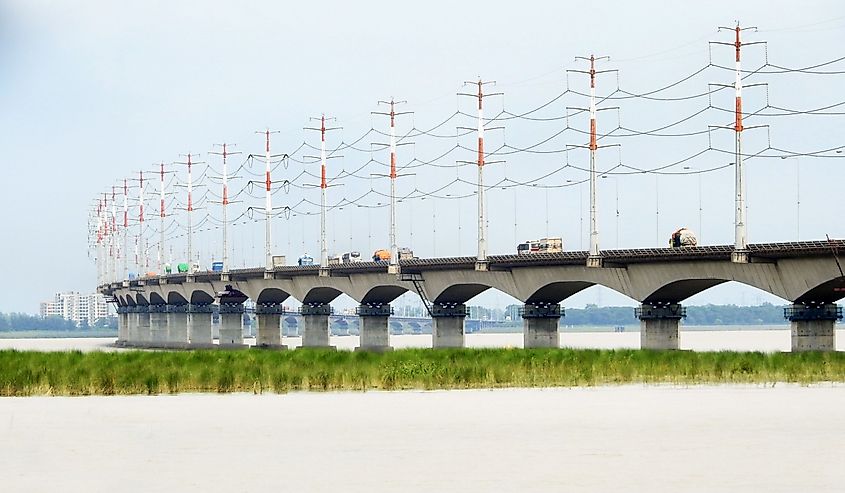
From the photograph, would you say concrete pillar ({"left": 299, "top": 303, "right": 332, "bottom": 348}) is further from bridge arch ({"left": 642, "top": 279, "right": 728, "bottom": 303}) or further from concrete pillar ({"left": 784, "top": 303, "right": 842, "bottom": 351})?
concrete pillar ({"left": 784, "top": 303, "right": 842, "bottom": 351})

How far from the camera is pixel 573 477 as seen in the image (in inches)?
1005

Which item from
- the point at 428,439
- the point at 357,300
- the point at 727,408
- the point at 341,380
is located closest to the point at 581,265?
the point at 357,300

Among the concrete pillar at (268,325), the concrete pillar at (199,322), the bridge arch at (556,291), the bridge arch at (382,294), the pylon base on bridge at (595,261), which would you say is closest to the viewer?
the pylon base on bridge at (595,261)

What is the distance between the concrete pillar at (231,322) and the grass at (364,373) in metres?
109

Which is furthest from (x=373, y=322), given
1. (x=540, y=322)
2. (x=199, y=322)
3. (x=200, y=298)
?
(x=199, y=322)

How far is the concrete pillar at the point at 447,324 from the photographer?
120 metres

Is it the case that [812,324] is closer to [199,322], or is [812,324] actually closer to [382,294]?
[382,294]

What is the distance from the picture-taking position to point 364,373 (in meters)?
52.9

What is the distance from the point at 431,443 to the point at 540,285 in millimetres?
73480

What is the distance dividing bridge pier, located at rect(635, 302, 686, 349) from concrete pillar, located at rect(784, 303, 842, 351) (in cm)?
1236

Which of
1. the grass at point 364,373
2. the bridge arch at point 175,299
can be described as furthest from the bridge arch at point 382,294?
the grass at point 364,373

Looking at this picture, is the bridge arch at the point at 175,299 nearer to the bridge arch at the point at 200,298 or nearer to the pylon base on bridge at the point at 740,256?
the bridge arch at the point at 200,298

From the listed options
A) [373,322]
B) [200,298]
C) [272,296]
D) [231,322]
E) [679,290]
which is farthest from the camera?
[200,298]

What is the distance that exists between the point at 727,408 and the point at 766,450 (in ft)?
35.7
